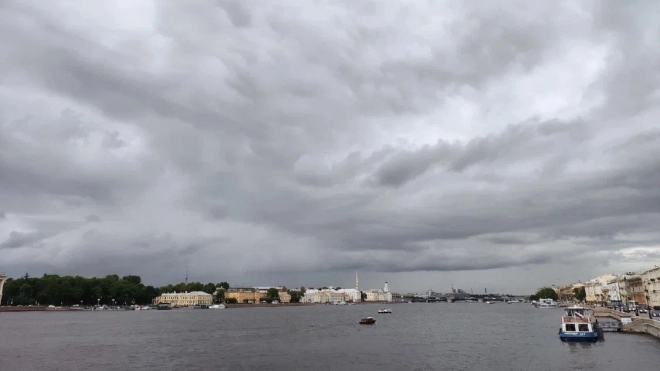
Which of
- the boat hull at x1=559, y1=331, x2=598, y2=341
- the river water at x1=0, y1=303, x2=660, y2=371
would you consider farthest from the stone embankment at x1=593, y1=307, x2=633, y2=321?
the boat hull at x1=559, y1=331, x2=598, y2=341

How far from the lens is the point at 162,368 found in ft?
164

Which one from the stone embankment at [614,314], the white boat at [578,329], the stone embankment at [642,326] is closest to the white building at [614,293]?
the stone embankment at [614,314]

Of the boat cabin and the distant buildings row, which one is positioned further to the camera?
the distant buildings row

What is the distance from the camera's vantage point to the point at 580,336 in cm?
6700

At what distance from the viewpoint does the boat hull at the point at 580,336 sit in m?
66.3

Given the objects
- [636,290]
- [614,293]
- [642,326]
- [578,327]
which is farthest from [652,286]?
[578,327]

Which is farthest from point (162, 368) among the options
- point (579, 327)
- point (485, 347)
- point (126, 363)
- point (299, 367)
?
point (579, 327)

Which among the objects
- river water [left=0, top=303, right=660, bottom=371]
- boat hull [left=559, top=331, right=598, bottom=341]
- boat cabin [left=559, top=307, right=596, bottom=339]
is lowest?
river water [left=0, top=303, right=660, bottom=371]

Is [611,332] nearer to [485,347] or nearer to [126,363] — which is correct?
[485,347]

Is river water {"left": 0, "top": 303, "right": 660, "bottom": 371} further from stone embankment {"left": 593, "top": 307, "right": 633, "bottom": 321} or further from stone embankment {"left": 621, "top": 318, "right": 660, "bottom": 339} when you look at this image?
stone embankment {"left": 593, "top": 307, "right": 633, "bottom": 321}

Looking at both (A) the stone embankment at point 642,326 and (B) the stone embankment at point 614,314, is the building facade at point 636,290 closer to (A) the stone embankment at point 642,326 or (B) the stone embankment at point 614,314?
(B) the stone embankment at point 614,314

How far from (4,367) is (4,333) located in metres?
47.4

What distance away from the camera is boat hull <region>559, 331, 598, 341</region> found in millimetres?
66312

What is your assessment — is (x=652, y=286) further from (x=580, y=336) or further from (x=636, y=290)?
(x=580, y=336)
